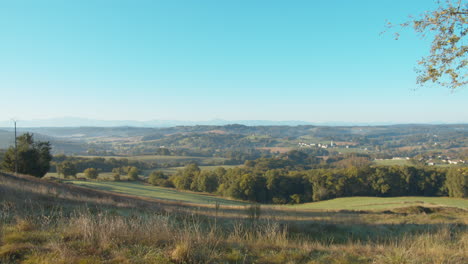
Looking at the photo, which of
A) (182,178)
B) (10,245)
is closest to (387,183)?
(182,178)

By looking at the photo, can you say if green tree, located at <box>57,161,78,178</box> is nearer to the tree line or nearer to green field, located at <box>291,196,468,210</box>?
the tree line

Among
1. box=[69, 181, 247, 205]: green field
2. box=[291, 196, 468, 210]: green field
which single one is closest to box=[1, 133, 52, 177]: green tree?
box=[69, 181, 247, 205]: green field

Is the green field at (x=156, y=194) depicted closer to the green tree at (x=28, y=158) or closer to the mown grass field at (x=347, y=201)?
the mown grass field at (x=347, y=201)

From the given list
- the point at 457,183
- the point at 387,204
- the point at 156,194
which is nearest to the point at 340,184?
the point at 457,183

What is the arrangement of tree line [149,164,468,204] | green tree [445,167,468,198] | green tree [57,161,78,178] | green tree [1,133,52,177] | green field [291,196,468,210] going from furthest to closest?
1. green tree [57,161,78,178]
2. tree line [149,164,468,204]
3. green tree [445,167,468,198]
4. green tree [1,133,52,177]
5. green field [291,196,468,210]

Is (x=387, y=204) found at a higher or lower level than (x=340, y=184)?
higher

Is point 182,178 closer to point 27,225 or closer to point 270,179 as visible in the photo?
point 270,179

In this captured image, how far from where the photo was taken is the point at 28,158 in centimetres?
4041

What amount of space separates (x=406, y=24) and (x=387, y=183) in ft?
196

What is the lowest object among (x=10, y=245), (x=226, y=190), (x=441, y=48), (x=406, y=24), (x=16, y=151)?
(x=226, y=190)

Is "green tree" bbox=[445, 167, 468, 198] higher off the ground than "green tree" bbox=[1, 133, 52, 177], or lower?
lower

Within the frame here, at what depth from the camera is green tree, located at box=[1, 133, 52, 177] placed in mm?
39688

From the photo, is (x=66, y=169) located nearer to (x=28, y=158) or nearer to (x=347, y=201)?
(x=28, y=158)

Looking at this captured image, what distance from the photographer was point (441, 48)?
9000 millimetres
